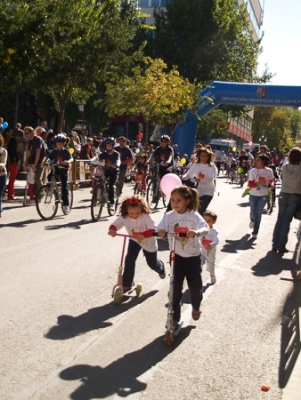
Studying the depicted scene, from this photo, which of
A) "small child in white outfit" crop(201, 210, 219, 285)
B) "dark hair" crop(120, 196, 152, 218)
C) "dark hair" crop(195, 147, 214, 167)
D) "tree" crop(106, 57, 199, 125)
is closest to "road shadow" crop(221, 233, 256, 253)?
"dark hair" crop(195, 147, 214, 167)

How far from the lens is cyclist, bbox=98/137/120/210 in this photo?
13.7 m

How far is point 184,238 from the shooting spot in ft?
18.8

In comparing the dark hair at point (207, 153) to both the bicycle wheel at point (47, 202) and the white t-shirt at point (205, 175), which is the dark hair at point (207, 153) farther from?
the bicycle wheel at point (47, 202)

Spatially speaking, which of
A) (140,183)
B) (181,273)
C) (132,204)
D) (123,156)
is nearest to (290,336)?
(181,273)

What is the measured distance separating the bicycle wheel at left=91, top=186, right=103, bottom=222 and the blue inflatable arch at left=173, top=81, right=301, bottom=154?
759 inches

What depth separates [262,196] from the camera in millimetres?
12305

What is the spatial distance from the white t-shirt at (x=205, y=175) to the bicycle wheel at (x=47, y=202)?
10.6 ft

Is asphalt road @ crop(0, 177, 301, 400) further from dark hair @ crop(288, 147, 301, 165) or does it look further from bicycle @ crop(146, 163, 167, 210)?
bicycle @ crop(146, 163, 167, 210)

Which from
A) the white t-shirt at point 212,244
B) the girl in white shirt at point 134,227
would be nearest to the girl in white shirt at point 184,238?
the girl in white shirt at point 134,227

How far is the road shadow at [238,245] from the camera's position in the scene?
10.9 m

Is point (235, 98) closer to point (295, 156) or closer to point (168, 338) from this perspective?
point (295, 156)

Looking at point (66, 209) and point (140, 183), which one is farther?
point (140, 183)

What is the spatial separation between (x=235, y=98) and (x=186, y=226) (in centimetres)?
2685

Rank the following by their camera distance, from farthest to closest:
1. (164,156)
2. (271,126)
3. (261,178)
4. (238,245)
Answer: (271,126) < (164,156) < (261,178) < (238,245)
